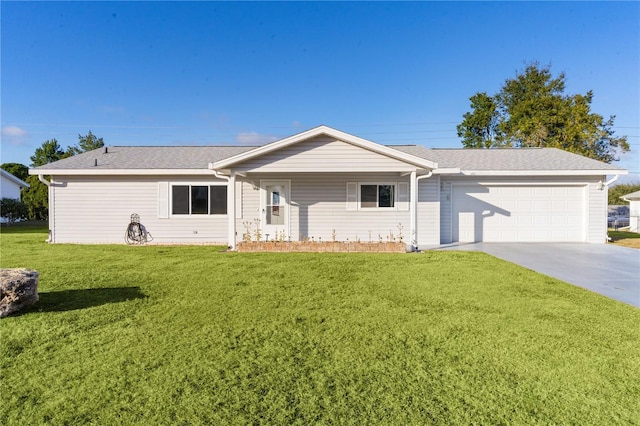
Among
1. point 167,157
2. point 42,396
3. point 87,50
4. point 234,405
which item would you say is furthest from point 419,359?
point 87,50

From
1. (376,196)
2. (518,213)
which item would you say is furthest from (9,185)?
(518,213)

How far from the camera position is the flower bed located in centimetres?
991

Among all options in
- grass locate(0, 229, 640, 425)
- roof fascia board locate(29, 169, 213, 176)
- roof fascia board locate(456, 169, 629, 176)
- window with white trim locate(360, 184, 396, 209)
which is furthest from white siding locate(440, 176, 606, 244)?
roof fascia board locate(29, 169, 213, 176)

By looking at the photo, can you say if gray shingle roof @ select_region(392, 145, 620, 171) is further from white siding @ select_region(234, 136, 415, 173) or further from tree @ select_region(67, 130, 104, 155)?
tree @ select_region(67, 130, 104, 155)

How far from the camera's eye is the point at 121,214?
472 inches

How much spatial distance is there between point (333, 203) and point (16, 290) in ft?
28.7

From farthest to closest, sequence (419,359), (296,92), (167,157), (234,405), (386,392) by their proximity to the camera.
A: (296,92) < (167,157) < (419,359) < (386,392) < (234,405)

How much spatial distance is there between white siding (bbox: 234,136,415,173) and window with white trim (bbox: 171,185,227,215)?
8.63ft

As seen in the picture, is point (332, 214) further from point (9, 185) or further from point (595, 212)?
point (9, 185)

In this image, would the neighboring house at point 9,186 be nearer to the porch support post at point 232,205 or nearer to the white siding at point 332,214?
the porch support post at point 232,205

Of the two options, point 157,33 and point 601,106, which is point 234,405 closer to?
point 157,33

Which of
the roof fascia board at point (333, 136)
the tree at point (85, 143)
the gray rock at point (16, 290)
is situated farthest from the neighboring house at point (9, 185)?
the gray rock at point (16, 290)

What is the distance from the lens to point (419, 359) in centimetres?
308

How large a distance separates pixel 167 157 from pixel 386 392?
13.3 m
